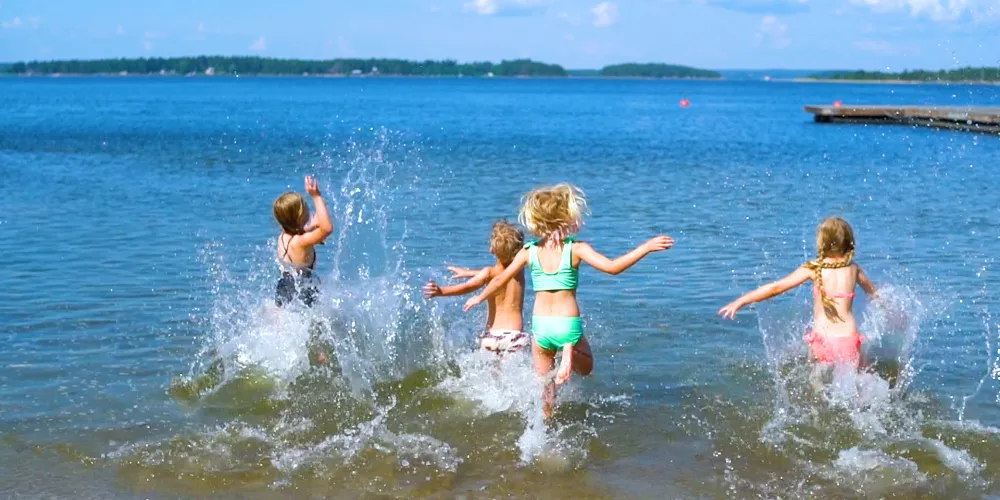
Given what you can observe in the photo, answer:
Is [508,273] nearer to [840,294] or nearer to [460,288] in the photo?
[460,288]

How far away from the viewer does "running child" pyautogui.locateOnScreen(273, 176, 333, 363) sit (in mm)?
8000

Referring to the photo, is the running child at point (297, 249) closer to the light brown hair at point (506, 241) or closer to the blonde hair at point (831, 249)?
the light brown hair at point (506, 241)

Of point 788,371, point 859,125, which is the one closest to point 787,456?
point 788,371

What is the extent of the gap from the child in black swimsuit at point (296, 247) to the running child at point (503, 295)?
1329 millimetres

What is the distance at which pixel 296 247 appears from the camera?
8156 mm

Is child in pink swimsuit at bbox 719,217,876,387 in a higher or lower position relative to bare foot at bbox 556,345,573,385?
higher

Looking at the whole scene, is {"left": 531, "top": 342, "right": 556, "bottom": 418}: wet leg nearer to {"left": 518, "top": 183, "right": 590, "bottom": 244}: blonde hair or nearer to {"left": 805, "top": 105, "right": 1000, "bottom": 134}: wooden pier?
{"left": 518, "top": 183, "right": 590, "bottom": 244}: blonde hair

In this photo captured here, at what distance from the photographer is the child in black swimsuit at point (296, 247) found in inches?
315

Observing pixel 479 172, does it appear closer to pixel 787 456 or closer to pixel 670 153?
pixel 670 153

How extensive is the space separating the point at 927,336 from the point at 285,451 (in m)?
5.68

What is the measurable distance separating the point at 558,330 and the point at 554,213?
2.43 ft

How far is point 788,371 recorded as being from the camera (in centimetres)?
820

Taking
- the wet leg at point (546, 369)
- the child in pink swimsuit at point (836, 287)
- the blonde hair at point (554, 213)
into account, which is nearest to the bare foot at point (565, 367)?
the wet leg at point (546, 369)

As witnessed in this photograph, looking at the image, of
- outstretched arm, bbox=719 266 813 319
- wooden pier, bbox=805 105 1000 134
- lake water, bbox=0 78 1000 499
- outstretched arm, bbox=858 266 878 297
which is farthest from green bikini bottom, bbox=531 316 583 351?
wooden pier, bbox=805 105 1000 134
